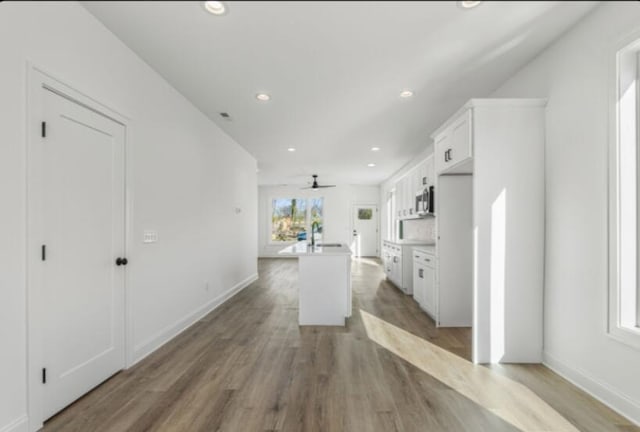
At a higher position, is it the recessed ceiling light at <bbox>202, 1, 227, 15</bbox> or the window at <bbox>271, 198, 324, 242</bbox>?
the recessed ceiling light at <bbox>202, 1, 227, 15</bbox>

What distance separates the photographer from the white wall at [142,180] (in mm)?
1662

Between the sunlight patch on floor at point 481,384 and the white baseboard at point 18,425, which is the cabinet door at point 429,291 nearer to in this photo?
the sunlight patch on floor at point 481,384

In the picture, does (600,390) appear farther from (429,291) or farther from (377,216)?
(377,216)

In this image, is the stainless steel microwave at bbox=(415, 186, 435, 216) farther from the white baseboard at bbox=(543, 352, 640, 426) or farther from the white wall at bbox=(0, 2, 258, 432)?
the white wall at bbox=(0, 2, 258, 432)

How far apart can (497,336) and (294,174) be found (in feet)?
23.0

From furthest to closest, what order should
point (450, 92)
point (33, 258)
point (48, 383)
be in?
1. point (450, 92)
2. point (48, 383)
3. point (33, 258)

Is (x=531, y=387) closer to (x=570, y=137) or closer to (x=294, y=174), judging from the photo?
A: (x=570, y=137)

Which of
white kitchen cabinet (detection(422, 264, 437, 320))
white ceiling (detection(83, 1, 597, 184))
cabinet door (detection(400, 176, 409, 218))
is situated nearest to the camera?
white ceiling (detection(83, 1, 597, 184))

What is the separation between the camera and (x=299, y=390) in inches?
90.7

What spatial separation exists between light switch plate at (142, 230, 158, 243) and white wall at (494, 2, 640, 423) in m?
3.52

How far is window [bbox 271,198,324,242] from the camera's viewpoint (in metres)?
11.2

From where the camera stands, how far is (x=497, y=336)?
2.71 metres

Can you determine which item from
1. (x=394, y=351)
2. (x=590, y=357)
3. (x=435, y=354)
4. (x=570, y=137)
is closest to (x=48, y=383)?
(x=394, y=351)

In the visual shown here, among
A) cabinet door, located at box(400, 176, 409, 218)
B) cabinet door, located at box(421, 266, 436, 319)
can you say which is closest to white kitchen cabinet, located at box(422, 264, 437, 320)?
cabinet door, located at box(421, 266, 436, 319)
